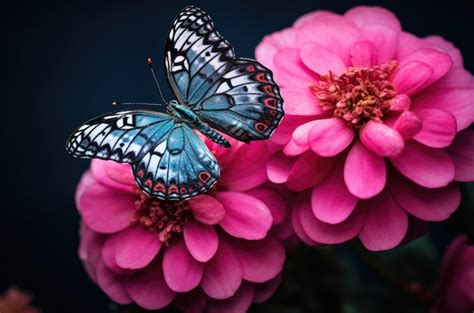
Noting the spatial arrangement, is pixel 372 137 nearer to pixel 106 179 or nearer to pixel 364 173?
pixel 364 173

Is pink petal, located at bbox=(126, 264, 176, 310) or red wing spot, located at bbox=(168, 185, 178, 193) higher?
red wing spot, located at bbox=(168, 185, 178, 193)

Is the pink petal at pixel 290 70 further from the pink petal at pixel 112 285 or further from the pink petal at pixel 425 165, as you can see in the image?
the pink petal at pixel 112 285

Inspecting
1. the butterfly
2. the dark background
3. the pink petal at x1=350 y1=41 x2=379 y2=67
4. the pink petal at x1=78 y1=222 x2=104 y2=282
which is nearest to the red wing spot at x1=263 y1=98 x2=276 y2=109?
the butterfly

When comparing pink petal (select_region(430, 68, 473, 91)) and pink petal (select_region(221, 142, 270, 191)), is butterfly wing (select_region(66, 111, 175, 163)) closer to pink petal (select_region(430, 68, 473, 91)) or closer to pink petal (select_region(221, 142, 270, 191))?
pink petal (select_region(221, 142, 270, 191))

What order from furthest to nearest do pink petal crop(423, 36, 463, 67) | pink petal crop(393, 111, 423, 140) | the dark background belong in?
the dark background
pink petal crop(423, 36, 463, 67)
pink petal crop(393, 111, 423, 140)

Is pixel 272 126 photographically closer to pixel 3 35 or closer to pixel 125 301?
pixel 125 301

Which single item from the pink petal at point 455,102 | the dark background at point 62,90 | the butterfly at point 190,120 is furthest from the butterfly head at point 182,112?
the dark background at point 62,90

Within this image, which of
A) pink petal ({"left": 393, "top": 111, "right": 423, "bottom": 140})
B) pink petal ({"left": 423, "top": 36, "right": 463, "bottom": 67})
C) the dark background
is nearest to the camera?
pink petal ({"left": 393, "top": 111, "right": 423, "bottom": 140})
